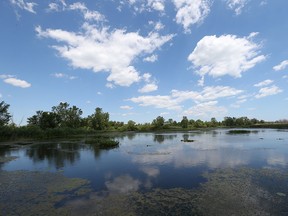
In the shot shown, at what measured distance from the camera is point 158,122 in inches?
5753

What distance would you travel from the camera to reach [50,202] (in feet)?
41.0

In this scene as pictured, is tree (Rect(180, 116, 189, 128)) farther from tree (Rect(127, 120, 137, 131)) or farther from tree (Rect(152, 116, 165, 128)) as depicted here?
tree (Rect(127, 120, 137, 131))

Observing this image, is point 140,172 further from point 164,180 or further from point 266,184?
point 266,184

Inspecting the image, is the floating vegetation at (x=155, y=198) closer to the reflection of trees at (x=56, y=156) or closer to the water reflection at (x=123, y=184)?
the water reflection at (x=123, y=184)

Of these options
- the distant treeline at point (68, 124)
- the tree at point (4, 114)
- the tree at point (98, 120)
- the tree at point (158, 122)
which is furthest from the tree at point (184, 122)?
the tree at point (4, 114)

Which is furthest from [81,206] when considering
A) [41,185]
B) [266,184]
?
[266,184]

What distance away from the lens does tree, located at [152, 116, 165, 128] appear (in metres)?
145

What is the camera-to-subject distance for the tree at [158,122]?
145 meters

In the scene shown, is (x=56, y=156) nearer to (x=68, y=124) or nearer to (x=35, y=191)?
(x=35, y=191)

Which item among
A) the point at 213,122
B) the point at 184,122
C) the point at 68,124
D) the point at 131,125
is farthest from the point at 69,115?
the point at 213,122

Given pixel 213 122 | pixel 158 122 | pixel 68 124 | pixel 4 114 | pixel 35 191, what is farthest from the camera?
pixel 213 122

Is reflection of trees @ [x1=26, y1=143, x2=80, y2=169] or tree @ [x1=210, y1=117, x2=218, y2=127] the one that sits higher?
tree @ [x1=210, y1=117, x2=218, y2=127]

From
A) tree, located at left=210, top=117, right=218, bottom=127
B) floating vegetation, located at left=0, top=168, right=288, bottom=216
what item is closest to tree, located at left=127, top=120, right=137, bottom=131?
tree, located at left=210, top=117, right=218, bottom=127

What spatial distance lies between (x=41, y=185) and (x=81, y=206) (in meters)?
6.29
